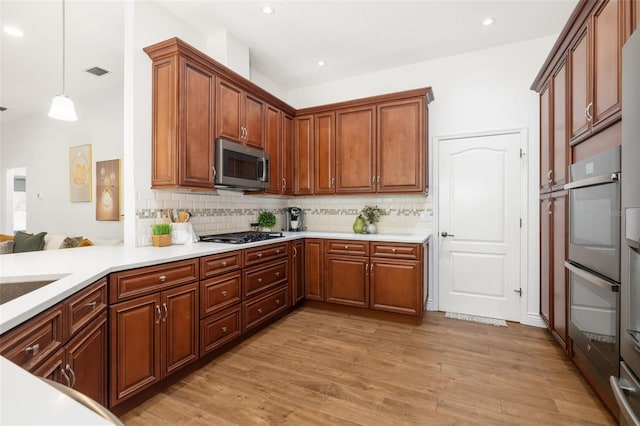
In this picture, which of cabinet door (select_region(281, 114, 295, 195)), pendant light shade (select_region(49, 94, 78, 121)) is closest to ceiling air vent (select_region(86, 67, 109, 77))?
pendant light shade (select_region(49, 94, 78, 121))

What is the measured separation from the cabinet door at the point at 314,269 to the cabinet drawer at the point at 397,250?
25.8 inches

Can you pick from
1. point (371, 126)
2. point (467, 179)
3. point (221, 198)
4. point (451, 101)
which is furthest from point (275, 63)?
point (467, 179)

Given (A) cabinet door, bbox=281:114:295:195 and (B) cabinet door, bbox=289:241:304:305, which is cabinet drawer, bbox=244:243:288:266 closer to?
(B) cabinet door, bbox=289:241:304:305

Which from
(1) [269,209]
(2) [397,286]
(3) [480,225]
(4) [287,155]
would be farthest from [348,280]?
(4) [287,155]

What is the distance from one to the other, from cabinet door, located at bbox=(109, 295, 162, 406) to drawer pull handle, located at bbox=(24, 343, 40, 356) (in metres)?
0.63

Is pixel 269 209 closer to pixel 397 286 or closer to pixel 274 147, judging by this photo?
pixel 274 147

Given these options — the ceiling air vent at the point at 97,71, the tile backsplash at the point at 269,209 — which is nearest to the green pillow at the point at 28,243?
the ceiling air vent at the point at 97,71

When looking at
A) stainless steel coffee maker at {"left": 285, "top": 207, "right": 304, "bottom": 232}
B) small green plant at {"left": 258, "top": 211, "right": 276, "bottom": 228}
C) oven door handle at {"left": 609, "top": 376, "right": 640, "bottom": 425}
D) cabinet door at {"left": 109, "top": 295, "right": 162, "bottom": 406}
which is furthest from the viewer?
stainless steel coffee maker at {"left": 285, "top": 207, "right": 304, "bottom": 232}

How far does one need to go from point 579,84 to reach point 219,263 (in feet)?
9.59

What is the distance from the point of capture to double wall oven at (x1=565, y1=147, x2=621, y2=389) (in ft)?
5.13

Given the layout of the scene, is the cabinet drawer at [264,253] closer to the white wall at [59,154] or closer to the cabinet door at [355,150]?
the cabinet door at [355,150]

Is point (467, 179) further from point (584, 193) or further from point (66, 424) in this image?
point (66, 424)

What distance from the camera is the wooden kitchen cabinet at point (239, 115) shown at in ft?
9.38

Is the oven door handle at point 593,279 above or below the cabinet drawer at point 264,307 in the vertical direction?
above
